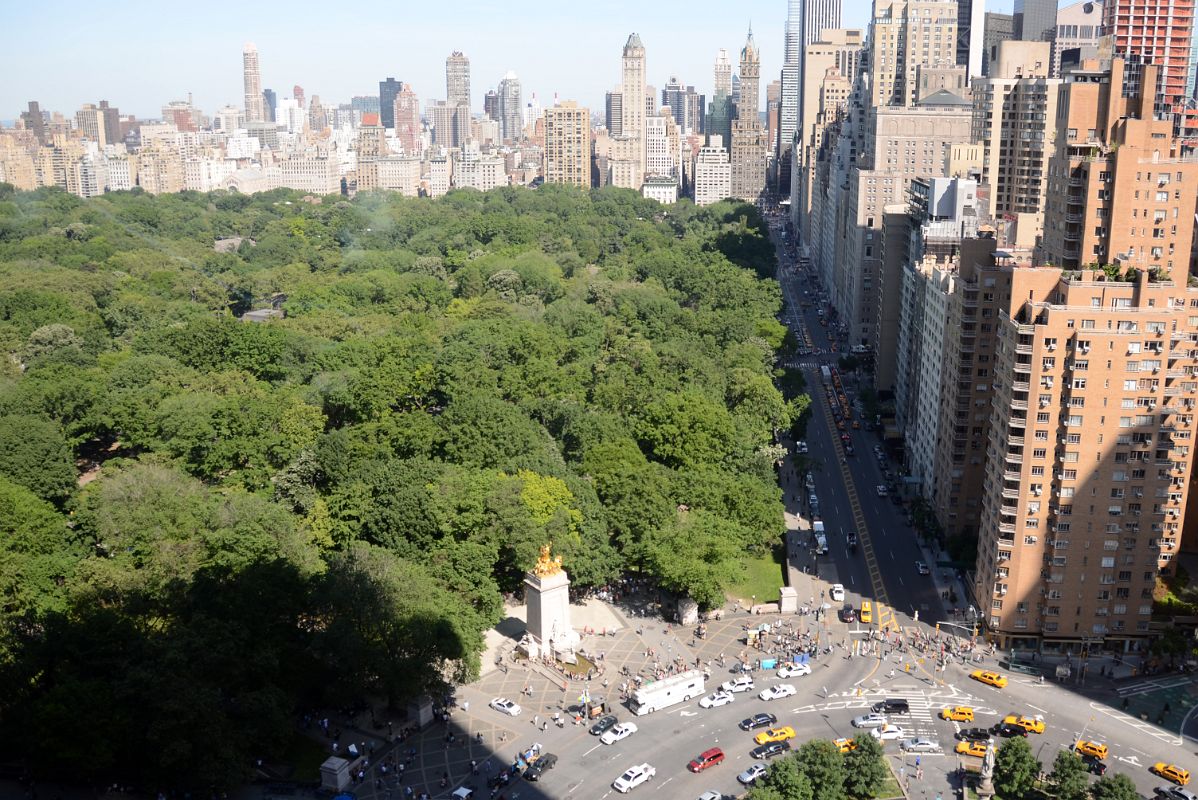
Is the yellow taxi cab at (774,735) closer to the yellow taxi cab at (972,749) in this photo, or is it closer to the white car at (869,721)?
the white car at (869,721)

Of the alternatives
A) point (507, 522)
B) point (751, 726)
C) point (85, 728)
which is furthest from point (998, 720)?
point (85, 728)

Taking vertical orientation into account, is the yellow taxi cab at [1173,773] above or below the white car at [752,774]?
above

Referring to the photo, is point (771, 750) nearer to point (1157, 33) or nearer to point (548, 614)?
point (548, 614)

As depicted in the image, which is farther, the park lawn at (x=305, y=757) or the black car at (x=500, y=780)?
the park lawn at (x=305, y=757)

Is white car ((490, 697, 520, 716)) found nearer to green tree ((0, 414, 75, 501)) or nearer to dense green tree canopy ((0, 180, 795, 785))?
dense green tree canopy ((0, 180, 795, 785))

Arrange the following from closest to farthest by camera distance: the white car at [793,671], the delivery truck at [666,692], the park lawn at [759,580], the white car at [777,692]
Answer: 1. the delivery truck at [666,692]
2. the white car at [777,692]
3. the white car at [793,671]
4. the park lawn at [759,580]

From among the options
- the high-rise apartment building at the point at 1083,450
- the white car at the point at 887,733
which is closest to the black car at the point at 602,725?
the white car at the point at 887,733

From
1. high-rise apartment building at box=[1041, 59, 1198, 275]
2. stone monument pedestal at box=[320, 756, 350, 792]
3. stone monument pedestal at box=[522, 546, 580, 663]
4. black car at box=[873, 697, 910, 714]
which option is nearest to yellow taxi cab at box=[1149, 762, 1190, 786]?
black car at box=[873, 697, 910, 714]

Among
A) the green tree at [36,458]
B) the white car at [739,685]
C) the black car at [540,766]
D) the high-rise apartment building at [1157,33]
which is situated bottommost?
the black car at [540,766]
